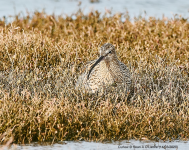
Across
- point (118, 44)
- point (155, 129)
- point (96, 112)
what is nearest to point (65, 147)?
point (96, 112)

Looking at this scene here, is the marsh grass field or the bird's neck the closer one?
the marsh grass field

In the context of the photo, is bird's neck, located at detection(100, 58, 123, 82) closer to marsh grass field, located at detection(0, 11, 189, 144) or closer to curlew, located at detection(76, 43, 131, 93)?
curlew, located at detection(76, 43, 131, 93)

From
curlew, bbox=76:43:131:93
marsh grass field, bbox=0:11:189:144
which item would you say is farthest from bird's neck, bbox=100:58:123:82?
marsh grass field, bbox=0:11:189:144

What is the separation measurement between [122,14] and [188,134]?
8.47 meters

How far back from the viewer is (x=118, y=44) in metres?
11.5

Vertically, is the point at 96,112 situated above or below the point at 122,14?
below

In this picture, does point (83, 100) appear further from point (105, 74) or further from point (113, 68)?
point (113, 68)

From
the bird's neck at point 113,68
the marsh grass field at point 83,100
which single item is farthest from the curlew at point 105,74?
the marsh grass field at point 83,100

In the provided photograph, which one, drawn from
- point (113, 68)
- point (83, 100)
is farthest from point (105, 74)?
point (83, 100)

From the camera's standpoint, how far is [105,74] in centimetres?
764

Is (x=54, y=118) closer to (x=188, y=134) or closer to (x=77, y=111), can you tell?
(x=77, y=111)

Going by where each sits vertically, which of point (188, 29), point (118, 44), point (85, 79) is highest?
point (188, 29)

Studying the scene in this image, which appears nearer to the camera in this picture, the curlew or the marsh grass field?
the marsh grass field

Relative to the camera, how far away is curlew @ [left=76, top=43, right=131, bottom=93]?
7.61 m
